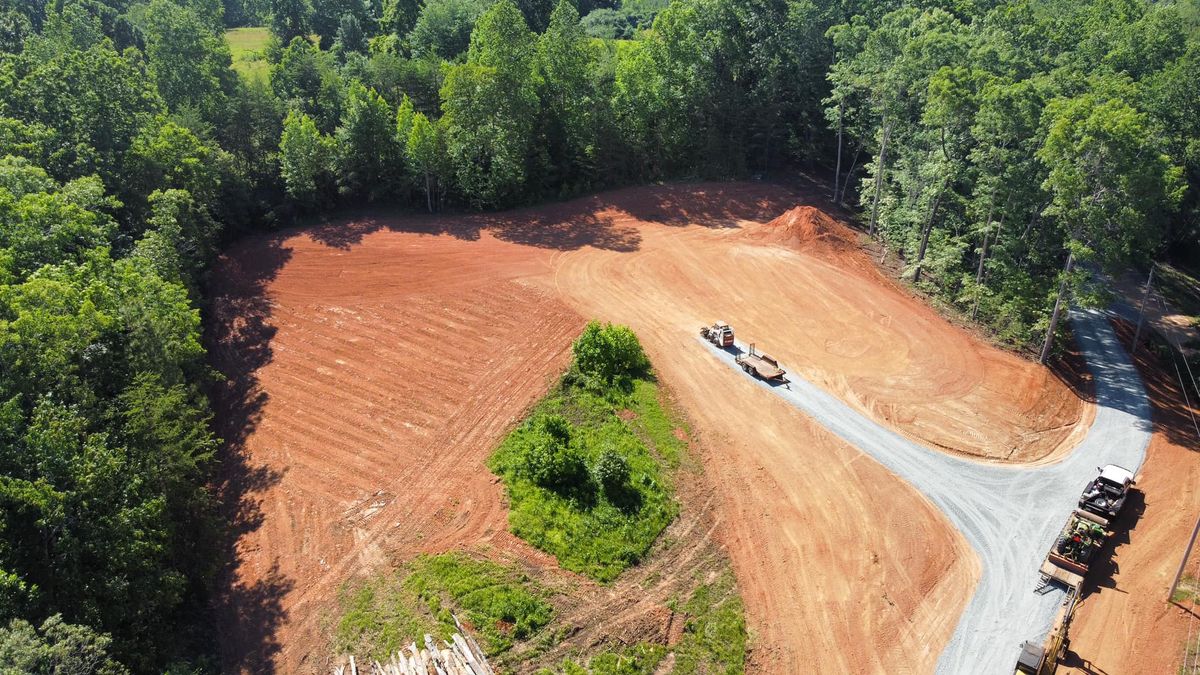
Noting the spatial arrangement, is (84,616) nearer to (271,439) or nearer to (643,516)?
(271,439)

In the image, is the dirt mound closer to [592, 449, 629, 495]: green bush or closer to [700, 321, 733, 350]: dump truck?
[700, 321, 733, 350]: dump truck

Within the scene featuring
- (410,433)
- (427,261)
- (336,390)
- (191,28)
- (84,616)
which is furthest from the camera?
(191,28)

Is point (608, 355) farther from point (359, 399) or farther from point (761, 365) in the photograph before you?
point (359, 399)

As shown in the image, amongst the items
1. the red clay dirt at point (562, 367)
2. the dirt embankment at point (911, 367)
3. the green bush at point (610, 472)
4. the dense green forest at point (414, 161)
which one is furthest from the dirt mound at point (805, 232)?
the green bush at point (610, 472)

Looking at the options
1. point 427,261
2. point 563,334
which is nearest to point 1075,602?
point 563,334

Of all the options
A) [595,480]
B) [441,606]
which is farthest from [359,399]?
[441,606]

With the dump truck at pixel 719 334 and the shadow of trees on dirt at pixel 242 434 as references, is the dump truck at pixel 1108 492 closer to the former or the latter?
the dump truck at pixel 719 334
